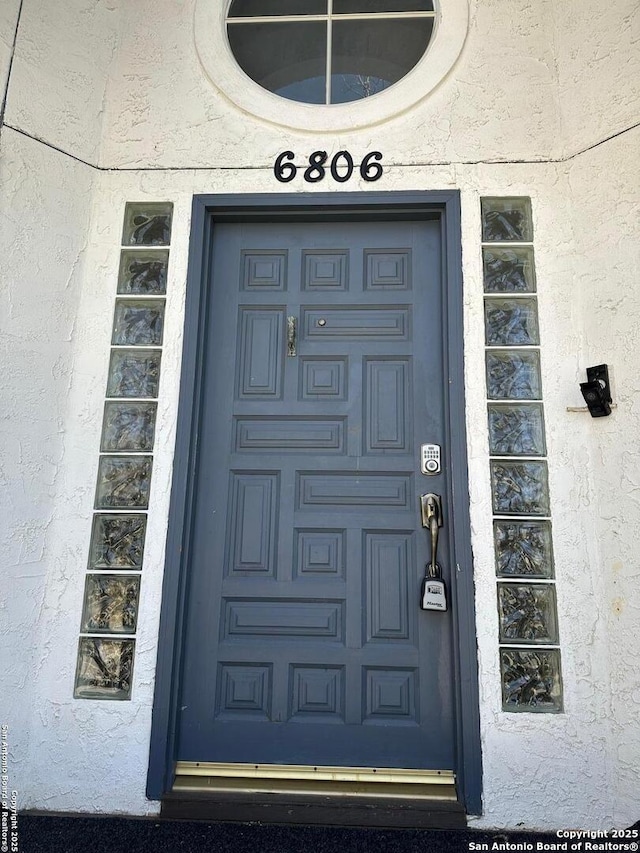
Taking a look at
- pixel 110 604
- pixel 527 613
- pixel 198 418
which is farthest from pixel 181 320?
pixel 527 613

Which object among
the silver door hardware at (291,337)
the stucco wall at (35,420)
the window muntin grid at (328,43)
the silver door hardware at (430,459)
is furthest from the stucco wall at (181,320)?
the silver door hardware at (291,337)

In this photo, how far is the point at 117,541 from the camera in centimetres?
269

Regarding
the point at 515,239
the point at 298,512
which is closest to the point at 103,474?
the point at 298,512

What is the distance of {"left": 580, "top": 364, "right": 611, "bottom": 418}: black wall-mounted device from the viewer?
101 inches

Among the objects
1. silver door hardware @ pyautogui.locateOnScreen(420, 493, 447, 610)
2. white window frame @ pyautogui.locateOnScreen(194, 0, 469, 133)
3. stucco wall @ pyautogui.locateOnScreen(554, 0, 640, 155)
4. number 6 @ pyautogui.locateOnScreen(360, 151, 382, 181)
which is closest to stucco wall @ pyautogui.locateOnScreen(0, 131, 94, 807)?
white window frame @ pyautogui.locateOnScreen(194, 0, 469, 133)

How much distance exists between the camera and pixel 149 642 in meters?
2.56

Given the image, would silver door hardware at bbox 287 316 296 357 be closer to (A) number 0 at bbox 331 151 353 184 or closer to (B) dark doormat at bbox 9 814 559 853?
(A) number 0 at bbox 331 151 353 184

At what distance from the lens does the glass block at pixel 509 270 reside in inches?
111

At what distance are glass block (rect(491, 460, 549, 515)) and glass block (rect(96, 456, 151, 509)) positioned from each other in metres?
1.48

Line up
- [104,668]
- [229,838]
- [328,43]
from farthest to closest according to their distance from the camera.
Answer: [328,43], [104,668], [229,838]

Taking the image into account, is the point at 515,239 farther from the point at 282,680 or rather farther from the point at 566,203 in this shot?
the point at 282,680

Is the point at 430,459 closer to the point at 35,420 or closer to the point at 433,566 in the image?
the point at 433,566

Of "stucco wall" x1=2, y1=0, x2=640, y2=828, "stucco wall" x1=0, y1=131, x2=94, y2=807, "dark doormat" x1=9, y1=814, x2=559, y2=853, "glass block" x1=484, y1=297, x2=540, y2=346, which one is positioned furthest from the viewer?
"glass block" x1=484, y1=297, x2=540, y2=346

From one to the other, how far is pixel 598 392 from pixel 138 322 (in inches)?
79.7
